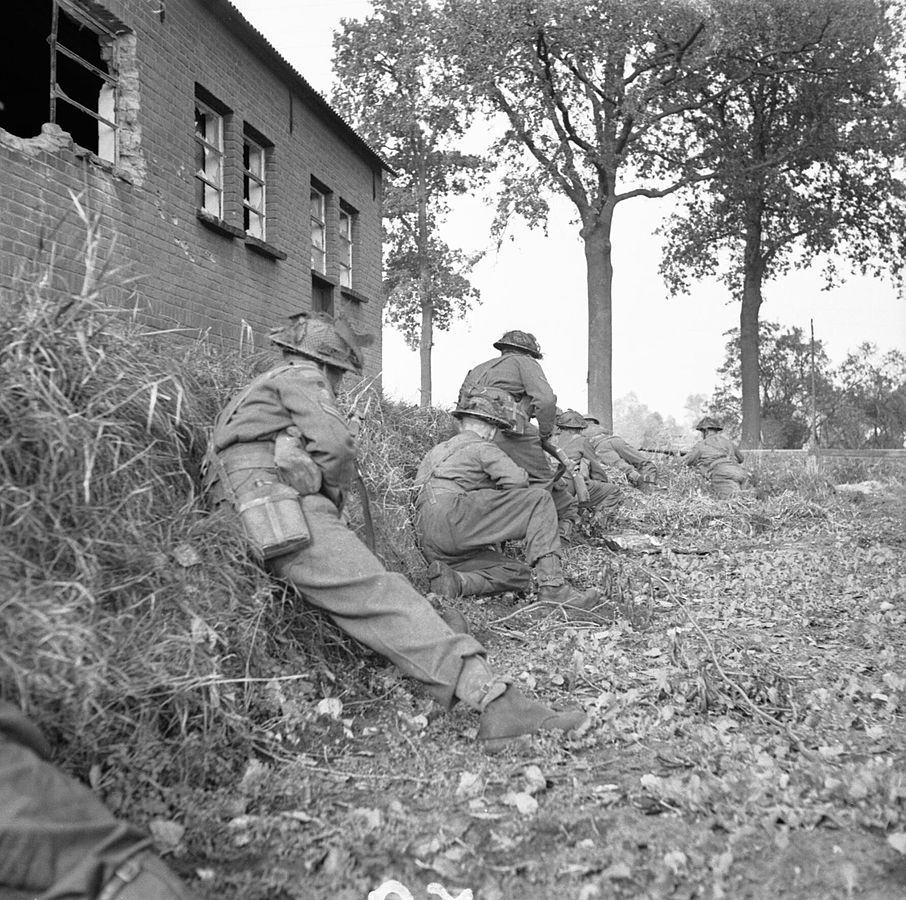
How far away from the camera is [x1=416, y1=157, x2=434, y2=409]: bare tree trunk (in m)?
27.8

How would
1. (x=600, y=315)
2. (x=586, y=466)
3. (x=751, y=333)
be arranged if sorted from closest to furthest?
(x=586, y=466) < (x=600, y=315) < (x=751, y=333)

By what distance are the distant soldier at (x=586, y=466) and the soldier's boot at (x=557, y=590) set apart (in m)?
3.34

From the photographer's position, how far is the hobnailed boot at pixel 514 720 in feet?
11.2

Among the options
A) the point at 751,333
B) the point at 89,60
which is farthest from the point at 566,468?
the point at 751,333

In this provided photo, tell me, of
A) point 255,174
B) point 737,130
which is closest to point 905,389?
point 737,130

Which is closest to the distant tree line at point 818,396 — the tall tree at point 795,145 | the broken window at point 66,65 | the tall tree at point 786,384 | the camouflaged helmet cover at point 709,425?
the tall tree at point 786,384

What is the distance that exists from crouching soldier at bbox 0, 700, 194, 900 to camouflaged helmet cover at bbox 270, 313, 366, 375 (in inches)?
95.7

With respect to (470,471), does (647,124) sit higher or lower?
higher

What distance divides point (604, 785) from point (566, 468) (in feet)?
17.6

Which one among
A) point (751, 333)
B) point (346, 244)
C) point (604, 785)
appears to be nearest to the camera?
point (604, 785)

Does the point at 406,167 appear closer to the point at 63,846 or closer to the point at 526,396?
the point at 526,396

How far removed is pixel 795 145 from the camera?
2550 cm

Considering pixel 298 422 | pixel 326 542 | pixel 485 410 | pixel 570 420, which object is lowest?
pixel 326 542

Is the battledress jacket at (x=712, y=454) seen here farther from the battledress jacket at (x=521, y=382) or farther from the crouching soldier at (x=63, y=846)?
the crouching soldier at (x=63, y=846)
